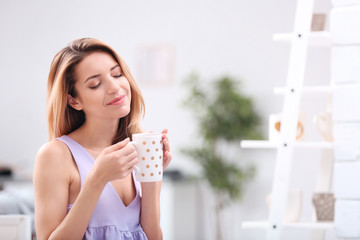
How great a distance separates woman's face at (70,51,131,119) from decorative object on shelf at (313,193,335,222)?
130cm

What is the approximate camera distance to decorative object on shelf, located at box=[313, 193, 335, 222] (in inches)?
84.7

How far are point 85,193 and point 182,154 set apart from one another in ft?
11.0

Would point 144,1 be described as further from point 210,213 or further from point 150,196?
point 150,196

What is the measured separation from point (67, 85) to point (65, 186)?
0.23 metres

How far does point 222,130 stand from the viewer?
4125 millimetres

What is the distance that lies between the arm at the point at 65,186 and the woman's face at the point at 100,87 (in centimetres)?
→ 12

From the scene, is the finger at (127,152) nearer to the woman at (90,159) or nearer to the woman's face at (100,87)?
the woman at (90,159)

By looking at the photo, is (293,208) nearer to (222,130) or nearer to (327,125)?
(327,125)

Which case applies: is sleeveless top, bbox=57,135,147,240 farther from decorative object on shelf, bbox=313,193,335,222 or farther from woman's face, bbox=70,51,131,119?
decorative object on shelf, bbox=313,193,335,222

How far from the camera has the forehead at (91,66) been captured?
113cm

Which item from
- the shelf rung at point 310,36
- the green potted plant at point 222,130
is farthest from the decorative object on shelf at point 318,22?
the green potted plant at point 222,130

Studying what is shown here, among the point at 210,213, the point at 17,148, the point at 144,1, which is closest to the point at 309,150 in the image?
the point at 210,213

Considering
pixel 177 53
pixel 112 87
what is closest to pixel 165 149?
pixel 112 87

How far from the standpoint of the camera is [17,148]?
504cm
